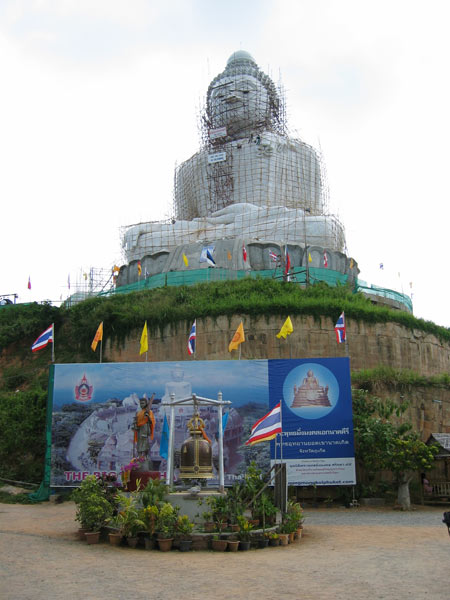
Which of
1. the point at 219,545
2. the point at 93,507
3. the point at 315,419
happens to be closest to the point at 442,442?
the point at 315,419

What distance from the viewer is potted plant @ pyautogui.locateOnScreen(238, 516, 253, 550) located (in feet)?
35.3

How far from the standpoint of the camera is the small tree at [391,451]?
55.5 ft

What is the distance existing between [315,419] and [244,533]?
24.7 ft

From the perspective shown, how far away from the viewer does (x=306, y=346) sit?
Answer: 23.3 meters

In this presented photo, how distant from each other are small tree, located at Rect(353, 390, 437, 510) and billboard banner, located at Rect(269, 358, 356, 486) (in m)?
0.44

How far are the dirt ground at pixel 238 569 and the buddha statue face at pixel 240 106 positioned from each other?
98.7 ft

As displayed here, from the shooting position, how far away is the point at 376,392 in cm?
2120

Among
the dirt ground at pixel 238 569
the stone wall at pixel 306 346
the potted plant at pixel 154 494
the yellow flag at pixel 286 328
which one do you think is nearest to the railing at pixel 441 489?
the stone wall at pixel 306 346

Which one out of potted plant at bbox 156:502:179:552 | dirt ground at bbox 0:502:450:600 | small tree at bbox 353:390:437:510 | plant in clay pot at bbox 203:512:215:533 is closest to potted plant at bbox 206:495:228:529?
plant in clay pot at bbox 203:512:215:533

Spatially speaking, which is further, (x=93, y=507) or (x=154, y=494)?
(x=93, y=507)

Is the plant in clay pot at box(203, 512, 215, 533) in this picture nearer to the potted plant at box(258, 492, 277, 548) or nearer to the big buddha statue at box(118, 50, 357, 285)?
the potted plant at box(258, 492, 277, 548)

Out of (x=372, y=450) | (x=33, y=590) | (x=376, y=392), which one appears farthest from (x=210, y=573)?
(x=376, y=392)

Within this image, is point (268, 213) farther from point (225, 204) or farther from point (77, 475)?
point (77, 475)

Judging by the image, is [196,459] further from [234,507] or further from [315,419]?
[315,419]
